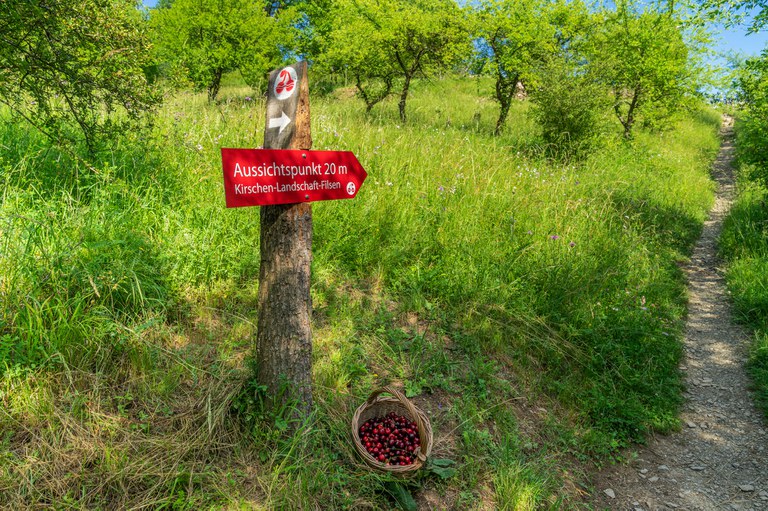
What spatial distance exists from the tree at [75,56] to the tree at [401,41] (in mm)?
8245

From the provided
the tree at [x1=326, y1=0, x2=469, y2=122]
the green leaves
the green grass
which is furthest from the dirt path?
the tree at [x1=326, y1=0, x2=469, y2=122]

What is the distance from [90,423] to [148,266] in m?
1.08

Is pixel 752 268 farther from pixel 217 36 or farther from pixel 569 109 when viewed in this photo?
pixel 217 36

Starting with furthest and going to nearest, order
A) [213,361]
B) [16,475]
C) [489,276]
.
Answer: [489,276] → [213,361] → [16,475]

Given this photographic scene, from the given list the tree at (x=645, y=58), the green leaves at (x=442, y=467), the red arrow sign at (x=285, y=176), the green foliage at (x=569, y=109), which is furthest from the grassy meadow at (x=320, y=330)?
the tree at (x=645, y=58)

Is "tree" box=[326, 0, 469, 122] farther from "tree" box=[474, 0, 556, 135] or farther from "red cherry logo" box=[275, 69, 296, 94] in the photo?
"red cherry logo" box=[275, 69, 296, 94]

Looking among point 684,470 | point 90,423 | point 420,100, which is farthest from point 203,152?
point 420,100

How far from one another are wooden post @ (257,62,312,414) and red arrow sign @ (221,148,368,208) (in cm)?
12

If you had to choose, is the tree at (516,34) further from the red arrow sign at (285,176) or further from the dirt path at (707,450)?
the red arrow sign at (285,176)

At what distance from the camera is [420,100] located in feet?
51.3

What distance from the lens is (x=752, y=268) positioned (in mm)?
6223

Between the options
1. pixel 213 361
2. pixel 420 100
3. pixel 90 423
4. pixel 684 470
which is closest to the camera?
pixel 90 423

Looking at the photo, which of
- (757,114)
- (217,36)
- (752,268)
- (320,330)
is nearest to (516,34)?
(757,114)

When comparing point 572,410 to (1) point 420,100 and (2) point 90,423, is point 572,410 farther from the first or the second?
(1) point 420,100
